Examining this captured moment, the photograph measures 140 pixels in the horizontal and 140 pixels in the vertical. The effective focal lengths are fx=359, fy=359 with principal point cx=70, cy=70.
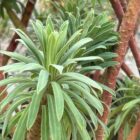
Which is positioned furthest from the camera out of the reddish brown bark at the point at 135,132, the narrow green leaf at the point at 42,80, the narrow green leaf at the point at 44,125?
the reddish brown bark at the point at 135,132

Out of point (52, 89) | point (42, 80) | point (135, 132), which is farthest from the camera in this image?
point (135, 132)

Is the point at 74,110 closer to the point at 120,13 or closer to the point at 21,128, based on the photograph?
the point at 21,128

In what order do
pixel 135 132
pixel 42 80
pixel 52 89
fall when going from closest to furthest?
pixel 42 80 < pixel 52 89 < pixel 135 132

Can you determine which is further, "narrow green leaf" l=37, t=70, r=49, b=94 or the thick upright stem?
the thick upright stem

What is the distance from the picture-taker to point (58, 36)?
95 cm

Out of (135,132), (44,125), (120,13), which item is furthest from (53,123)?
(120,13)

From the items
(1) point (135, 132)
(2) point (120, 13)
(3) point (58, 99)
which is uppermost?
(2) point (120, 13)

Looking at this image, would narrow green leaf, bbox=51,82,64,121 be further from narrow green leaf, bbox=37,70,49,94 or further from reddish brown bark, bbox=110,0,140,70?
reddish brown bark, bbox=110,0,140,70

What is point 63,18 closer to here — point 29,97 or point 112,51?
point 112,51

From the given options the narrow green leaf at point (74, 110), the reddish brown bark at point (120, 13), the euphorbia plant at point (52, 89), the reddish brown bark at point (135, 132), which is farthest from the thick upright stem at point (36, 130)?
the reddish brown bark at point (120, 13)

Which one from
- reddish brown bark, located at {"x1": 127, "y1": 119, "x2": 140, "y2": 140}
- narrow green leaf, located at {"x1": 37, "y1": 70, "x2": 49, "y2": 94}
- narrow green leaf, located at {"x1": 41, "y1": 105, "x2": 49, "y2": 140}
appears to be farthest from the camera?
reddish brown bark, located at {"x1": 127, "y1": 119, "x2": 140, "y2": 140}

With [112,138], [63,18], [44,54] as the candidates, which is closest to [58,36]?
[44,54]

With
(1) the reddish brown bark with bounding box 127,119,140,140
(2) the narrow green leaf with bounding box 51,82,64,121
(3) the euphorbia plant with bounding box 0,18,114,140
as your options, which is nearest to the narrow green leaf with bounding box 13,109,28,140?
(3) the euphorbia plant with bounding box 0,18,114,140

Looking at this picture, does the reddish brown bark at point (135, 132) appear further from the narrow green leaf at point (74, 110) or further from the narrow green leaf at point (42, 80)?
the narrow green leaf at point (42, 80)
